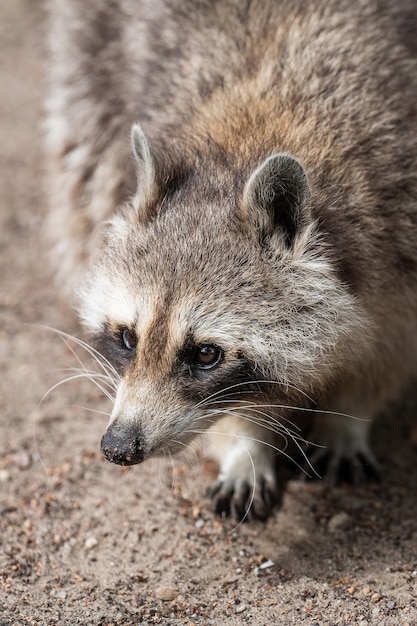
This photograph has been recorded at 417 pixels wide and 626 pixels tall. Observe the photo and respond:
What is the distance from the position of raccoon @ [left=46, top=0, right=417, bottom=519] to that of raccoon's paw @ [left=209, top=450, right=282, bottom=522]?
0.01m

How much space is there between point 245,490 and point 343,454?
65 cm

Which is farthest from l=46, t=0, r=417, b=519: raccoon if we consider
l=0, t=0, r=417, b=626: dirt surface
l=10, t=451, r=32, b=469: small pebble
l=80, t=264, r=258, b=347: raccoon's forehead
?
l=10, t=451, r=32, b=469: small pebble

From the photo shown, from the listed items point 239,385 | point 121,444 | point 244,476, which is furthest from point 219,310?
point 244,476

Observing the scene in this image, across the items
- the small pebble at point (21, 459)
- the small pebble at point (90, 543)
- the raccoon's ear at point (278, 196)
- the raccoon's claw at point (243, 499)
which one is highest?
the raccoon's ear at point (278, 196)

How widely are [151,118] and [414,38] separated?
4.70ft

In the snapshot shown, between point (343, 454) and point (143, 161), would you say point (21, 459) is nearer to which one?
point (343, 454)

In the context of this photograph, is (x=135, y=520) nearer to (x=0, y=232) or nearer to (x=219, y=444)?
(x=219, y=444)

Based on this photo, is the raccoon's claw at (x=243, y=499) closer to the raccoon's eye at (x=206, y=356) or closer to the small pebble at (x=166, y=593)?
the small pebble at (x=166, y=593)

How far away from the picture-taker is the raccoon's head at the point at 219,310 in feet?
11.3

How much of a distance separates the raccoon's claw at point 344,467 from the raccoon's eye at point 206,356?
1.45 m

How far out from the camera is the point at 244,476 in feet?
14.8

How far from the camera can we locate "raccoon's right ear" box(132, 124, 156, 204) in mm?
3756

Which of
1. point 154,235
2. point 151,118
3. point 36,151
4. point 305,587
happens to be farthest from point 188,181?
point 36,151

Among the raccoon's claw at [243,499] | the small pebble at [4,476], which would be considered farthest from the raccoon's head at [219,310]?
the small pebble at [4,476]
